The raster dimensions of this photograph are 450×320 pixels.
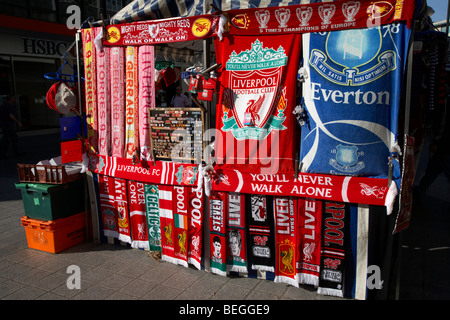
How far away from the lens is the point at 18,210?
6.95 metres

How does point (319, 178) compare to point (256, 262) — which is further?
point (256, 262)

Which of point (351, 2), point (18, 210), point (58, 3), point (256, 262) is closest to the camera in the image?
point (351, 2)

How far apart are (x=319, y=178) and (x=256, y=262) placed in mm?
1250

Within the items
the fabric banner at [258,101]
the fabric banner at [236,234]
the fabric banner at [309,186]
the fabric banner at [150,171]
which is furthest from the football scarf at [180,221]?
the fabric banner at [258,101]

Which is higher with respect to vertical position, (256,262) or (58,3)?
(58,3)

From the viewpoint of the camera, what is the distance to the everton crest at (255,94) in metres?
3.87

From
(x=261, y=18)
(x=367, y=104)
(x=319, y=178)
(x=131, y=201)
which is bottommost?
(x=131, y=201)

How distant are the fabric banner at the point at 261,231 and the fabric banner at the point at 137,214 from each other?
1.53 metres

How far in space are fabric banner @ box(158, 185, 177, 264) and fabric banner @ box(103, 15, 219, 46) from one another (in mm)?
1800

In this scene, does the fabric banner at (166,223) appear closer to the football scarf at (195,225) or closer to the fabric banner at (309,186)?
the football scarf at (195,225)

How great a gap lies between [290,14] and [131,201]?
306 cm

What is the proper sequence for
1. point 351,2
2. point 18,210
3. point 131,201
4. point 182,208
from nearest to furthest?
point 351,2 → point 182,208 → point 131,201 → point 18,210
